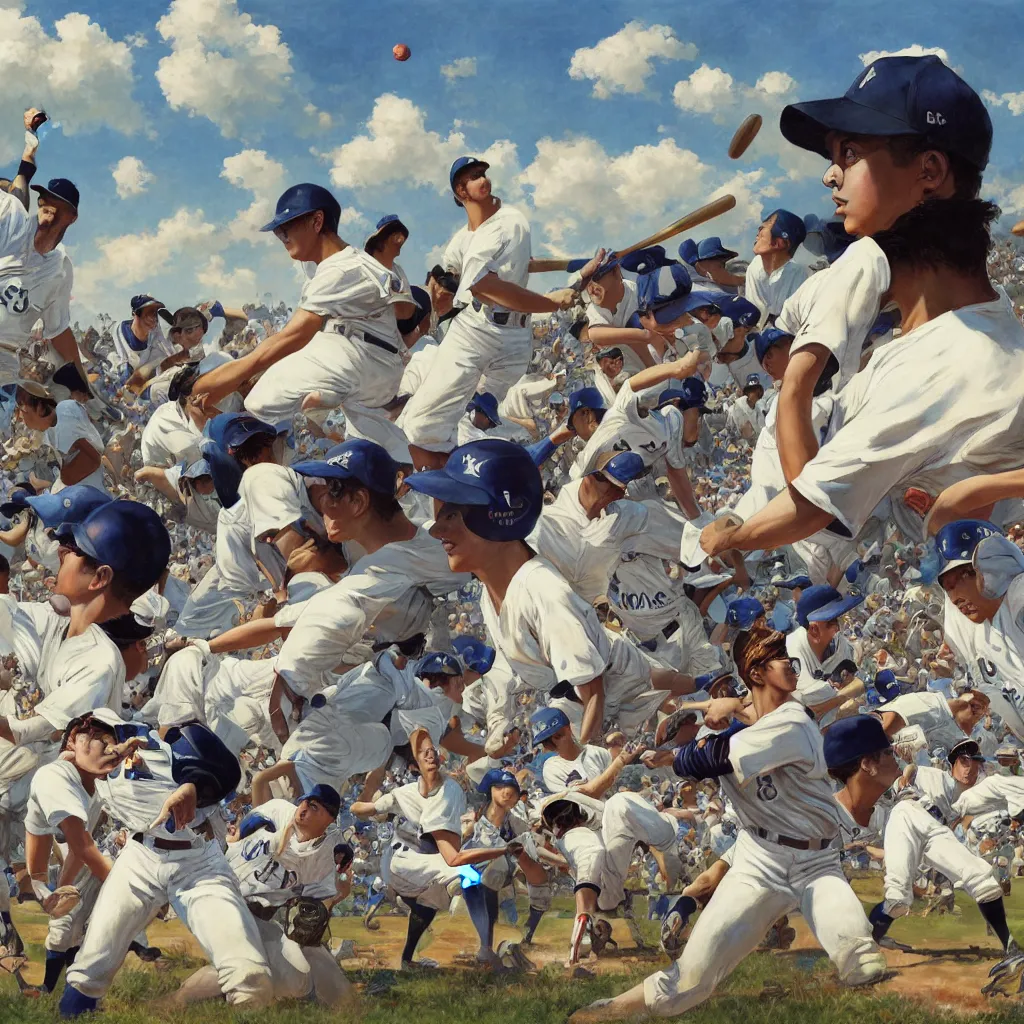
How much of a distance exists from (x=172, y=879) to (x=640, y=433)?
477cm

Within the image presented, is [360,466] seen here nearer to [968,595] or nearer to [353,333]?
[353,333]

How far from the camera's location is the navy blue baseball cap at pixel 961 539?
279 inches

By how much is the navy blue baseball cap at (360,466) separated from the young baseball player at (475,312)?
165 centimetres

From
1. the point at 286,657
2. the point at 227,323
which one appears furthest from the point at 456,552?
the point at 227,323

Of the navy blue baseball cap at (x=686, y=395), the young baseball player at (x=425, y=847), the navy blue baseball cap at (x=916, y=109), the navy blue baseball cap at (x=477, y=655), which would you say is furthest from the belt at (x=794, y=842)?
the navy blue baseball cap at (x=686, y=395)

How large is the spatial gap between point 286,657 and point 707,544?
397 centimetres

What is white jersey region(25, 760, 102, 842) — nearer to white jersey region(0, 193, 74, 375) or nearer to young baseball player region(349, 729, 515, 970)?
young baseball player region(349, 729, 515, 970)

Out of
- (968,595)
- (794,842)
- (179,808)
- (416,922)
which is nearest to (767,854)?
(794,842)

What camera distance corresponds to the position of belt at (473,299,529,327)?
11133 mm

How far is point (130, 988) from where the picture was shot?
26.9ft

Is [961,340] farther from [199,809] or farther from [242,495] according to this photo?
[242,495]

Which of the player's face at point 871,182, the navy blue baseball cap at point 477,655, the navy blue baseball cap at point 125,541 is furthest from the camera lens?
the navy blue baseball cap at point 477,655

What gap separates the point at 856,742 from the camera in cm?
779

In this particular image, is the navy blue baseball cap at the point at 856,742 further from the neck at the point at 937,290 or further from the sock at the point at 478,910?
the neck at the point at 937,290
